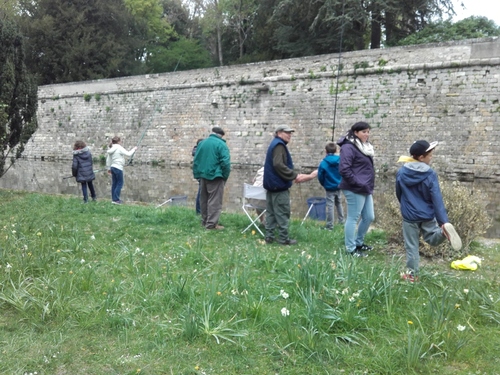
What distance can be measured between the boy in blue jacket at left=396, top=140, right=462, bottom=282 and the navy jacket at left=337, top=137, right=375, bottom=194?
2.85 feet

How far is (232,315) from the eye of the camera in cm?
320

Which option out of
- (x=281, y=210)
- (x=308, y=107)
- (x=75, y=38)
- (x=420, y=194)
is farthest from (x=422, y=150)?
(x=75, y=38)

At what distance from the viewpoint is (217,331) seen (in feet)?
9.58

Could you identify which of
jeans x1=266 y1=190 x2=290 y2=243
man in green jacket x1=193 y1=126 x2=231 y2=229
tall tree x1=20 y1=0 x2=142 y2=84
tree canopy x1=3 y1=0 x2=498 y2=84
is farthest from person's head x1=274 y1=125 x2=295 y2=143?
tall tree x1=20 y1=0 x2=142 y2=84

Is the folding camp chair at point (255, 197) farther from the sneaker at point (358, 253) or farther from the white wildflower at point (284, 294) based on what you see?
the white wildflower at point (284, 294)

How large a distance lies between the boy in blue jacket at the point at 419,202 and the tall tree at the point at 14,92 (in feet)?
26.3

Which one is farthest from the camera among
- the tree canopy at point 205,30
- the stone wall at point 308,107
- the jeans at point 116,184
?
the tree canopy at point 205,30

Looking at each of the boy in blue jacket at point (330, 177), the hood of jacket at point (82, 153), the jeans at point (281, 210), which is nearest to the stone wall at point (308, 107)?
the boy in blue jacket at point (330, 177)

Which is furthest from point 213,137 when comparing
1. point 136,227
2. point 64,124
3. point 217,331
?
point 64,124

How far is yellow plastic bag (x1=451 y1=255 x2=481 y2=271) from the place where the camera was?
462 centimetres

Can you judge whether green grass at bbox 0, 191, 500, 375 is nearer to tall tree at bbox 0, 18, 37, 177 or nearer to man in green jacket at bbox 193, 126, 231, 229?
man in green jacket at bbox 193, 126, 231, 229

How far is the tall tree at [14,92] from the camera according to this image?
30.3ft

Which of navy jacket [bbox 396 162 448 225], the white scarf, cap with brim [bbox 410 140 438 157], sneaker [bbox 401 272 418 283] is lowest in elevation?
sneaker [bbox 401 272 418 283]

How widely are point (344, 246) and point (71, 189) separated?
10076mm
